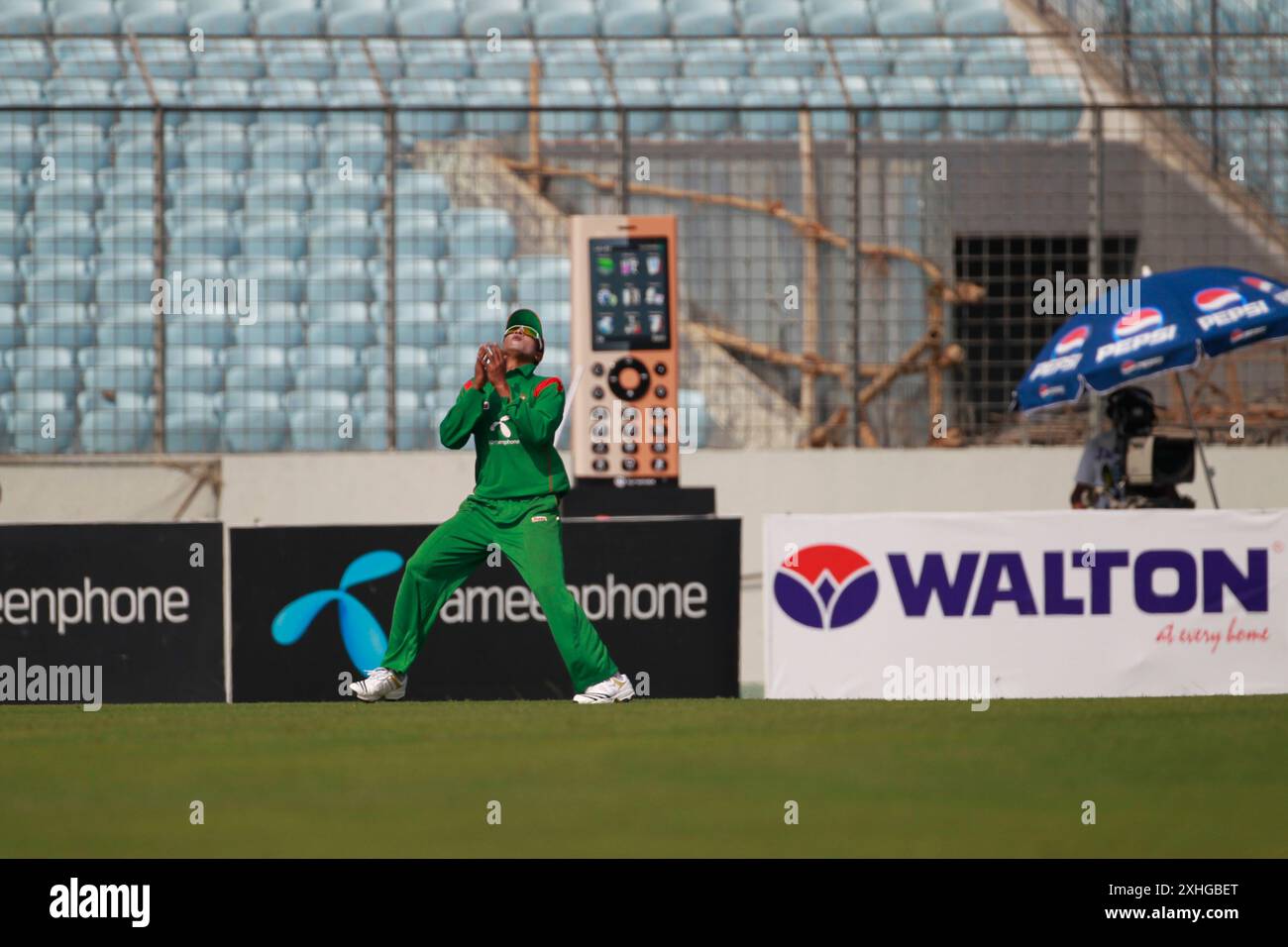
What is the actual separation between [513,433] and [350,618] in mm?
2163

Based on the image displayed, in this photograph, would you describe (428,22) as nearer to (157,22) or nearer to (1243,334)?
(157,22)

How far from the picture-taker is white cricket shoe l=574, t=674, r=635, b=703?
353 inches

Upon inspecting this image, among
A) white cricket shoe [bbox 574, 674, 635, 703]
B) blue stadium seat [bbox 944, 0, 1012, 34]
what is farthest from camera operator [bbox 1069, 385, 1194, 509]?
blue stadium seat [bbox 944, 0, 1012, 34]

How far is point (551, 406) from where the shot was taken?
9000 millimetres

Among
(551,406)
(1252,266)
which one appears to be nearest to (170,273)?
(551,406)

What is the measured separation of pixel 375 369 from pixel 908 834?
10251 millimetres

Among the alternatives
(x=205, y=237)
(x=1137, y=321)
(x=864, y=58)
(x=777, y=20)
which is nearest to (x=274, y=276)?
(x=205, y=237)

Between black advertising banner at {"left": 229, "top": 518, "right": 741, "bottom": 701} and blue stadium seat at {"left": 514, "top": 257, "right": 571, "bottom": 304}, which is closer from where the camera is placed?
black advertising banner at {"left": 229, "top": 518, "right": 741, "bottom": 701}

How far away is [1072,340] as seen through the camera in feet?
40.5

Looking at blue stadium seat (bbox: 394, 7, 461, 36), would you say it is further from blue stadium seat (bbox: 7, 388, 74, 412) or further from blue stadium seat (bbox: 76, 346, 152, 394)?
blue stadium seat (bbox: 7, 388, 74, 412)

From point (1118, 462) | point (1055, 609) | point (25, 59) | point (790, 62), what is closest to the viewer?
point (1055, 609)

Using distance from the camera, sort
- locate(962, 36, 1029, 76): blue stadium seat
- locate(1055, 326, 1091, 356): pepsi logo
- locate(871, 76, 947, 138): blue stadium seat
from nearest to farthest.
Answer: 1. locate(1055, 326, 1091, 356): pepsi logo
2. locate(871, 76, 947, 138): blue stadium seat
3. locate(962, 36, 1029, 76): blue stadium seat
